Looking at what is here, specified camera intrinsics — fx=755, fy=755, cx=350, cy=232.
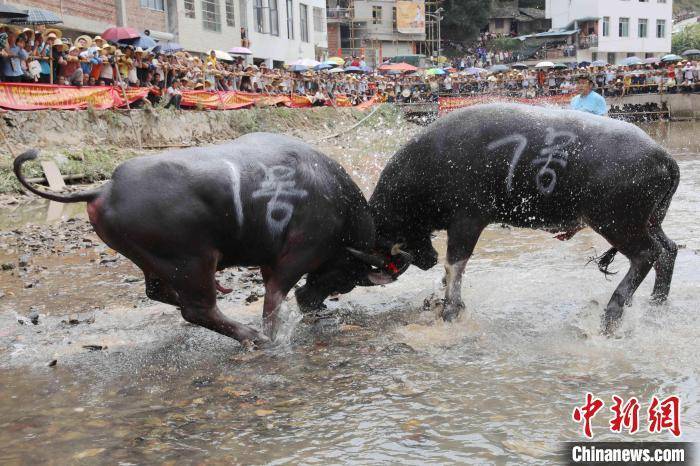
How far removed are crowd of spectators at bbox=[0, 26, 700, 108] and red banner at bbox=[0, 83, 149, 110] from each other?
30 cm

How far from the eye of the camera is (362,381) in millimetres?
4684

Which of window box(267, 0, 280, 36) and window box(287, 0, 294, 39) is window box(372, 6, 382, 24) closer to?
window box(287, 0, 294, 39)

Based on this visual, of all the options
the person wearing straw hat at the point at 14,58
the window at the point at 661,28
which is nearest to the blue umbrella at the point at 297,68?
the person wearing straw hat at the point at 14,58

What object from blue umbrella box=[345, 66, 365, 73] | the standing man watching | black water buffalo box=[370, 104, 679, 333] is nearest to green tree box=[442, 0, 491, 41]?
blue umbrella box=[345, 66, 365, 73]

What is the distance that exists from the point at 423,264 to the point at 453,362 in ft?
5.37

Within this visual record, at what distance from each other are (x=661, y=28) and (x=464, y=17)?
60.0 ft

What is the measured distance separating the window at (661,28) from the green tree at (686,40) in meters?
3.68

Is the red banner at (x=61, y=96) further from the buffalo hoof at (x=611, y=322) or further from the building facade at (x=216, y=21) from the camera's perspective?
the buffalo hoof at (x=611, y=322)

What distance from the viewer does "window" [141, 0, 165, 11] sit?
3021cm

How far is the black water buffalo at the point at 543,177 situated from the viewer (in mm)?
5457

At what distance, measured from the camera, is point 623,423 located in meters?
3.92

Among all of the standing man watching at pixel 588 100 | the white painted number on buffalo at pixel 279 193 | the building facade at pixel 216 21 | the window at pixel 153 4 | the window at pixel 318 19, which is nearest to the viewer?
the white painted number on buffalo at pixel 279 193
